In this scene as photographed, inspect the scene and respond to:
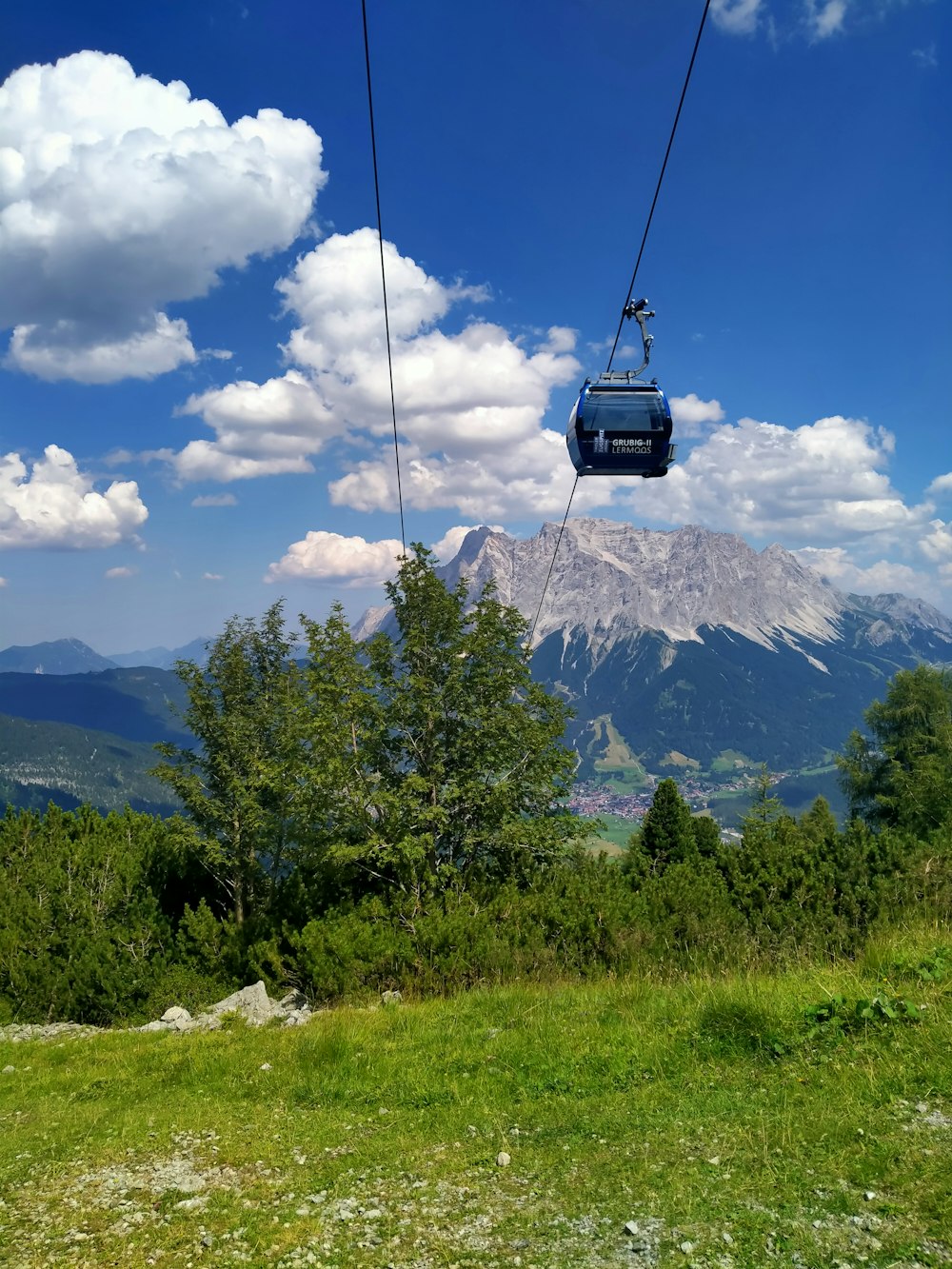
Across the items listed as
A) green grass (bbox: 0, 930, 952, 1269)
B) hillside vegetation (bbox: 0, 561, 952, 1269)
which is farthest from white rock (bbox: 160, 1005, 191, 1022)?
green grass (bbox: 0, 930, 952, 1269)

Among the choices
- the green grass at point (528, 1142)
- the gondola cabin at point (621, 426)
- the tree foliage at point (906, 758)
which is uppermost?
the gondola cabin at point (621, 426)

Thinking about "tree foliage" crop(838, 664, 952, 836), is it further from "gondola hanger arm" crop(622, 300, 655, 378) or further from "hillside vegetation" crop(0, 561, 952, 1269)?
"gondola hanger arm" crop(622, 300, 655, 378)

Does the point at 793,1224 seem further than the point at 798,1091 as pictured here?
No

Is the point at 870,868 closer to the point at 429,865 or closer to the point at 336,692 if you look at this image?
the point at 429,865

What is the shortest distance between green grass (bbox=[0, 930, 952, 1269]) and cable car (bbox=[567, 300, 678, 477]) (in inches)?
360

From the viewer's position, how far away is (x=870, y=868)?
780 inches

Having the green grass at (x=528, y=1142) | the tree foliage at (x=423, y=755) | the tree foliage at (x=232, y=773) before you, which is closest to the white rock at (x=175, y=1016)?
the tree foliage at (x=423, y=755)

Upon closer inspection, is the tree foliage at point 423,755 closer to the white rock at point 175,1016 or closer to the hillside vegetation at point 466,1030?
the hillside vegetation at point 466,1030

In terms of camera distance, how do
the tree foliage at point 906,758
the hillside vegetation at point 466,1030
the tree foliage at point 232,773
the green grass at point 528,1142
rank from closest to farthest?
the green grass at point 528,1142, the hillside vegetation at point 466,1030, the tree foliage at point 232,773, the tree foliage at point 906,758

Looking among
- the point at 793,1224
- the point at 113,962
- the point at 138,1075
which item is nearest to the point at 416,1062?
the point at 138,1075

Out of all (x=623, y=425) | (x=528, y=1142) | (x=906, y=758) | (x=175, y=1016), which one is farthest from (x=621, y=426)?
(x=906, y=758)

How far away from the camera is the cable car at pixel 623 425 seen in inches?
547

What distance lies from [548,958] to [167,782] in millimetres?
18701

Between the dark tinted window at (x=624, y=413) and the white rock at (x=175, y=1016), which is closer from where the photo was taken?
Answer: the dark tinted window at (x=624, y=413)
